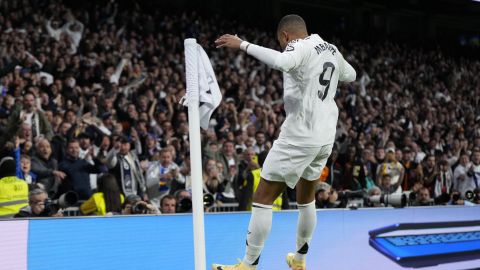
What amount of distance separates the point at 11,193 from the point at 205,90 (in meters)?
4.42

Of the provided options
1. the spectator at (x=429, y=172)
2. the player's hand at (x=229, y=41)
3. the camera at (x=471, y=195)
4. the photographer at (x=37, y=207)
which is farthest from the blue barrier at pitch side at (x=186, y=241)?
the spectator at (x=429, y=172)

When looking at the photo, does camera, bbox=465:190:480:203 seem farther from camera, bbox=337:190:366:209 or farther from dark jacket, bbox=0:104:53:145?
dark jacket, bbox=0:104:53:145

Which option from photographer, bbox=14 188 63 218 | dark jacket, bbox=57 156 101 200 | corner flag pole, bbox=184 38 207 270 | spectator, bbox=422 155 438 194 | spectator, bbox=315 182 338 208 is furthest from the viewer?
spectator, bbox=422 155 438 194

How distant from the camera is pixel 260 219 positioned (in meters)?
5.12

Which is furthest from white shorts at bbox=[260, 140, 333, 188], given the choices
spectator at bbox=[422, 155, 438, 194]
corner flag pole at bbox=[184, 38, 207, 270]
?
spectator at bbox=[422, 155, 438, 194]

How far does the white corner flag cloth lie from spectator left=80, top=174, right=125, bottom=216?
179 inches

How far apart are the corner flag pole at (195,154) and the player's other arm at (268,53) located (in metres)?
0.31

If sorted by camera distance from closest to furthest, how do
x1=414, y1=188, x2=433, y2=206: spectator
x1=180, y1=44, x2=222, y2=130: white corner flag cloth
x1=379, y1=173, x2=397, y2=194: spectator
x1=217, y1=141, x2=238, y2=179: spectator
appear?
x1=180, y1=44, x2=222, y2=130: white corner flag cloth < x1=217, y1=141, x2=238, y2=179: spectator < x1=414, y1=188, x2=433, y2=206: spectator < x1=379, y1=173, x2=397, y2=194: spectator

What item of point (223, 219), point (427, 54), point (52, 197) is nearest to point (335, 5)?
point (427, 54)

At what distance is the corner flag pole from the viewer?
4.23m

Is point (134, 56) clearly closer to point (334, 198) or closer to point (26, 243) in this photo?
point (334, 198)

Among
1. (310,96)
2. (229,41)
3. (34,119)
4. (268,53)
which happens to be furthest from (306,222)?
(34,119)

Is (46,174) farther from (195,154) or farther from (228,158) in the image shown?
(195,154)

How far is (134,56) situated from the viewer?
15445 millimetres
